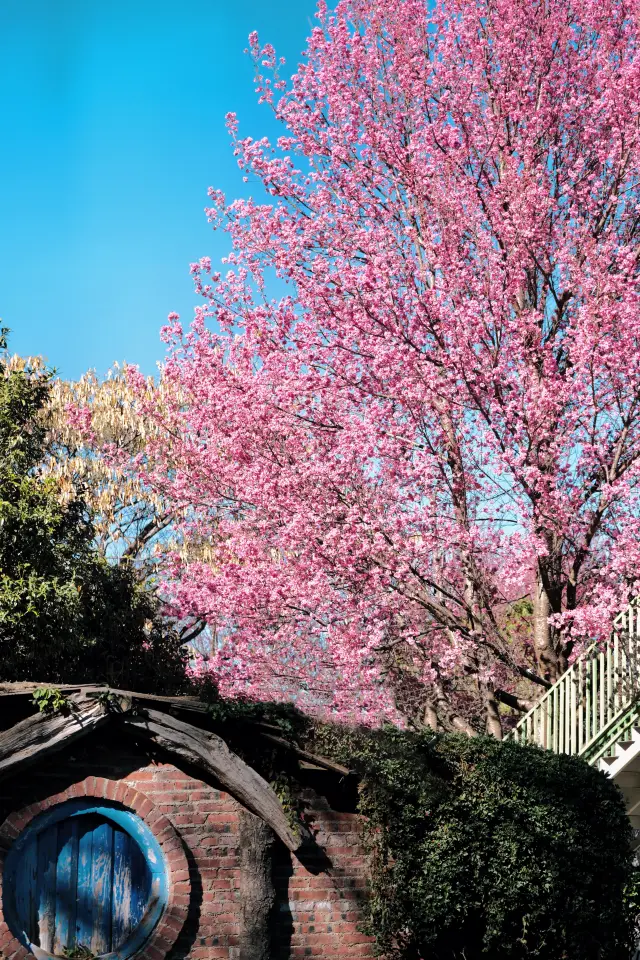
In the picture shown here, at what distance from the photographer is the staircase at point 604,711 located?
1146cm

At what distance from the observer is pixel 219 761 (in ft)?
30.3

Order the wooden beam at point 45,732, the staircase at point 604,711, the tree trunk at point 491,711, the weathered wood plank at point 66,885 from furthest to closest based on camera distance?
the tree trunk at point 491,711 → the staircase at point 604,711 → the weathered wood plank at point 66,885 → the wooden beam at point 45,732

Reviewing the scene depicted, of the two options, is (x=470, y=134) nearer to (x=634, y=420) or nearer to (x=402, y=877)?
(x=634, y=420)

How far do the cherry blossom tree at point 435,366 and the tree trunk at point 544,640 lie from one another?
0.03 m

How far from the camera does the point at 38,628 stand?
36.5 ft

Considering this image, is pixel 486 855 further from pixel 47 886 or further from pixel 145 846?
pixel 47 886

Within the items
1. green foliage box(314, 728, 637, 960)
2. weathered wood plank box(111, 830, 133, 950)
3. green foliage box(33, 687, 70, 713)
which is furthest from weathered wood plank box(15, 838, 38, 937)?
green foliage box(314, 728, 637, 960)

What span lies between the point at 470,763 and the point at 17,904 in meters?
4.55

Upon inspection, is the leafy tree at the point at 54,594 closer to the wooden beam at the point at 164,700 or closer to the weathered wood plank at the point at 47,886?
the wooden beam at the point at 164,700

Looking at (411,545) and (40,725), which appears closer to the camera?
(40,725)

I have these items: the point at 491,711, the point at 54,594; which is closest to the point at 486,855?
the point at 491,711

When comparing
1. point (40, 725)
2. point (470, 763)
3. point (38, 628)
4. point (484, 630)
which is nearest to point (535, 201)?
point (484, 630)

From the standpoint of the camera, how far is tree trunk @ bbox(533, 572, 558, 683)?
13.5m

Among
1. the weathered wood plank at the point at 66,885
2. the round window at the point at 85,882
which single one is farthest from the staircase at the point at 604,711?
the weathered wood plank at the point at 66,885
